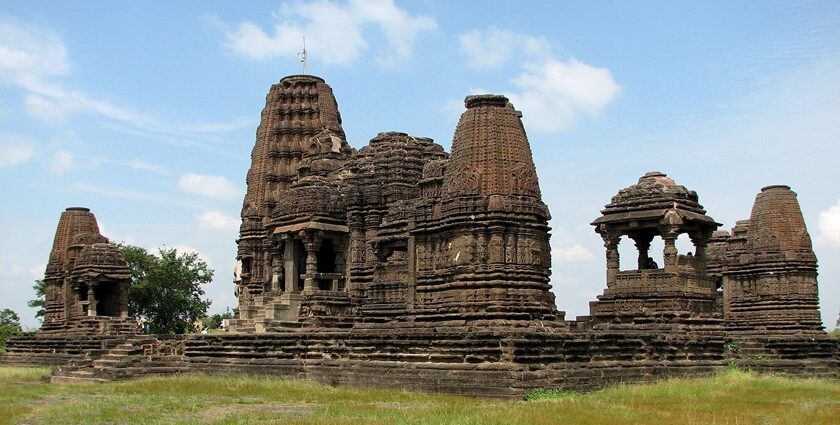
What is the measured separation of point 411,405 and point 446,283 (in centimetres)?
529

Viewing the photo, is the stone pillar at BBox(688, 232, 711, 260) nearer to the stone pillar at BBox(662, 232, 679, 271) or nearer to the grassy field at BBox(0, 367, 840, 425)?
the stone pillar at BBox(662, 232, 679, 271)

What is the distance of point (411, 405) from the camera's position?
19.6m

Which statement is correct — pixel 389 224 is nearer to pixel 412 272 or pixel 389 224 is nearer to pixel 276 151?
pixel 412 272

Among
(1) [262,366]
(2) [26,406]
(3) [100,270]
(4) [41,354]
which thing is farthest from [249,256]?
(2) [26,406]

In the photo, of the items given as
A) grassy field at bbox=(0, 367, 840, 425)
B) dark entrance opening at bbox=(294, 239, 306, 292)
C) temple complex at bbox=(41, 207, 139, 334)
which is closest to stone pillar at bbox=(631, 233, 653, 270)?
grassy field at bbox=(0, 367, 840, 425)

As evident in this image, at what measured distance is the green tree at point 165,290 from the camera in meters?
60.4

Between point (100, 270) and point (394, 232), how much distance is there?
19.0m

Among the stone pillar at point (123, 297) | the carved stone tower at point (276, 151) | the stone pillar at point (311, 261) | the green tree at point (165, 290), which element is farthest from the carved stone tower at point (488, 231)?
the green tree at point (165, 290)

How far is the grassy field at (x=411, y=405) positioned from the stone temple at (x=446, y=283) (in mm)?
1356

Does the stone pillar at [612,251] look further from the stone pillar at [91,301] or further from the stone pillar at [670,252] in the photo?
the stone pillar at [91,301]

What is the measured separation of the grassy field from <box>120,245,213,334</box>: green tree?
3403cm

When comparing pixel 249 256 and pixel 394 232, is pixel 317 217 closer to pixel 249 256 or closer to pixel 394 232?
pixel 394 232

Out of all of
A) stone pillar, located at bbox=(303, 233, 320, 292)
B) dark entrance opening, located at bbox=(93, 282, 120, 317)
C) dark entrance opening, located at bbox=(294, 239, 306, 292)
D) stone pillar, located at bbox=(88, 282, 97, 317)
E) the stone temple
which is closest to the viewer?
the stone temple

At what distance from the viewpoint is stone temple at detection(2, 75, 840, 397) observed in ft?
76.3
